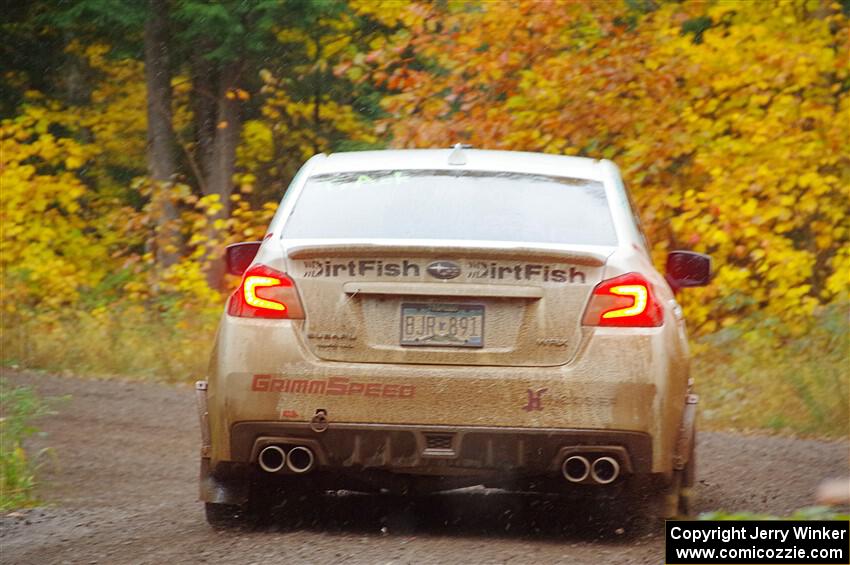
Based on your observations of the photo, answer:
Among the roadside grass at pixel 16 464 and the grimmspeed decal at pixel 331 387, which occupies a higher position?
the grimmspeed decal at pixel 331 387

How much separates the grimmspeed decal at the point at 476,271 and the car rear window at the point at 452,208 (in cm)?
20

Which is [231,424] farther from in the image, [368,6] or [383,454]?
[368,6]

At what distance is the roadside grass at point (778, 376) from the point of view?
12.1m

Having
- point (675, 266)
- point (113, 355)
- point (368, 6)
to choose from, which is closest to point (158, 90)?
point (368, 6)

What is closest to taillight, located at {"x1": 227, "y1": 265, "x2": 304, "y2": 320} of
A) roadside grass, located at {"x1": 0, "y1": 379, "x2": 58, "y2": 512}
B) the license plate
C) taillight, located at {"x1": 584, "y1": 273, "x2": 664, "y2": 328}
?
the license plate

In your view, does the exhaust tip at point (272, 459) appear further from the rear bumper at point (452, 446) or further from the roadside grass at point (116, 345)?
the roadside grass at point (116, 345)

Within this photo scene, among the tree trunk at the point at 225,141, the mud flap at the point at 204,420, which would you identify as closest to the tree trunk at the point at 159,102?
the tree trunk at the point at 225,141

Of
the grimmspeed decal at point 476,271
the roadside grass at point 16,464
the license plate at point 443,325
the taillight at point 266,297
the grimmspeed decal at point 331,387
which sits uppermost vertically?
the grimmspeed decal at point 476,271

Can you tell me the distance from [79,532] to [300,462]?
130 centimetres

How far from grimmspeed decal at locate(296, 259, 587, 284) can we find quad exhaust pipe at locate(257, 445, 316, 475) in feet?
2.30

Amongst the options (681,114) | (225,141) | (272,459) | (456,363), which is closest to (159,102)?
(225,141)

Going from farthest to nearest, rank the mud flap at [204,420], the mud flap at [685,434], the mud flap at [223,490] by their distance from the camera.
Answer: the mud flap at [223,490] < the mud flap at [204,420] < the mud flap at [685,434]

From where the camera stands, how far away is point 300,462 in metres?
6.12

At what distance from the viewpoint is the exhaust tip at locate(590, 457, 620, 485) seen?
6027 millimetres
